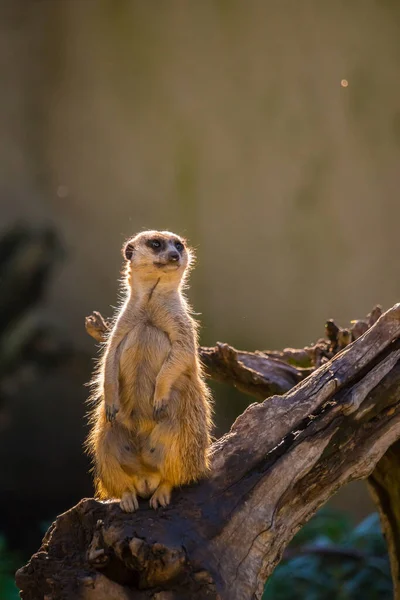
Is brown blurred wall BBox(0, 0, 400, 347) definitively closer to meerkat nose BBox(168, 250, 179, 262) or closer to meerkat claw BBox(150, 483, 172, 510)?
meerkat nose BBox(168, 250, 179, 262)

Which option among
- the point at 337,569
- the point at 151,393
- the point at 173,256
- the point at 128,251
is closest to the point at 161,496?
the point at 151,393

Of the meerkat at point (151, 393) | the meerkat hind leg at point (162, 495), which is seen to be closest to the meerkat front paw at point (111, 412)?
the meerkat at point (151, 393)

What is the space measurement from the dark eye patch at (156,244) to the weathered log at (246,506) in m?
0.75

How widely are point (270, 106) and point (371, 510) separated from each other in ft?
11.4

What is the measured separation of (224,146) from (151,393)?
13.1 ft

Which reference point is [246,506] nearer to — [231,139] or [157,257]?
[157,257]

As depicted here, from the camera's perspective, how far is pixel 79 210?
632 centimetres

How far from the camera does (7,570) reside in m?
4.94

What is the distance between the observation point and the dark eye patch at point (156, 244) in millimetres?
3043

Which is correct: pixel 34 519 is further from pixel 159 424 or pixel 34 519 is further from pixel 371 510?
pixel 159 424

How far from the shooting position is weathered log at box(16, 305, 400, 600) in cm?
218

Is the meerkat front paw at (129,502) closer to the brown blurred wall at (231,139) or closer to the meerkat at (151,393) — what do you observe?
the meerkat at (151,393)

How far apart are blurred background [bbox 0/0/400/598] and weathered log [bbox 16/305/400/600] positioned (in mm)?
3405

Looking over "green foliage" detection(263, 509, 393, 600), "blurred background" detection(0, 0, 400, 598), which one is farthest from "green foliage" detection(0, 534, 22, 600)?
"green foliage" detection(263, 509, 393, 600)
